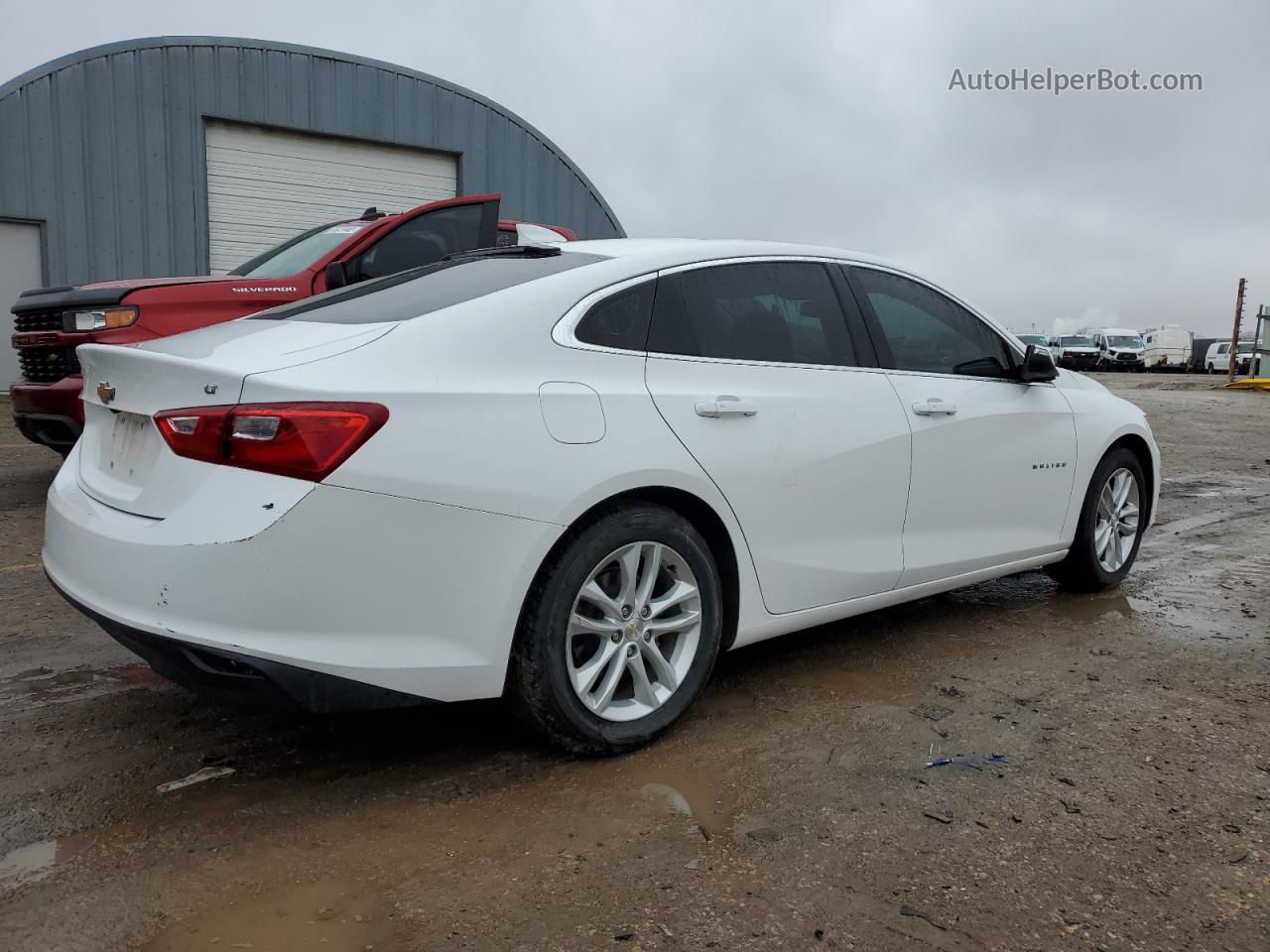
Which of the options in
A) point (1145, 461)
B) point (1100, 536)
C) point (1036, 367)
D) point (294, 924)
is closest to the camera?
point (294, 924)

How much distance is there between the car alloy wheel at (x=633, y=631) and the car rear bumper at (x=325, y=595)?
0.27m

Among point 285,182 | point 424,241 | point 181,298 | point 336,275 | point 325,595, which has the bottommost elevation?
point 325,595

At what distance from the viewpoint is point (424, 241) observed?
7.18 m

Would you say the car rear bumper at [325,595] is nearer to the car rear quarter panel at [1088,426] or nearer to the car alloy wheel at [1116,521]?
the car rear quarter panel at [1088,426]

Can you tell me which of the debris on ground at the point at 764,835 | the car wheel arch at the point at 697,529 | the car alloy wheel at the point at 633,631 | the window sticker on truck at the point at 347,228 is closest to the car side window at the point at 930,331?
the car wheel arch at the point at 697,529

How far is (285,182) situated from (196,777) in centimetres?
1399

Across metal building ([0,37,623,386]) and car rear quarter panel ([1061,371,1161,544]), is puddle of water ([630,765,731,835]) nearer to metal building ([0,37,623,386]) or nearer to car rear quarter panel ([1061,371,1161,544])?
car rear quarter panel ([1061,371,1161,544])

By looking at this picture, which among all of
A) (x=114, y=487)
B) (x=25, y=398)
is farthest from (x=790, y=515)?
(x=25, y=398)

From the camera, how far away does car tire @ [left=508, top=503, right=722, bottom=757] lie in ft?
9.16

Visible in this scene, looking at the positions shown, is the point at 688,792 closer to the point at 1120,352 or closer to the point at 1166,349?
the point at 1120,352

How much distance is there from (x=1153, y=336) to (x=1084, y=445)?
5064 cm

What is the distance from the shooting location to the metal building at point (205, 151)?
13555mm

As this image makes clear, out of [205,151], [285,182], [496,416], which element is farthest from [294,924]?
[285,182]

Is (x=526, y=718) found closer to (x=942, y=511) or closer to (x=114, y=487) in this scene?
(x=114, y=487)
